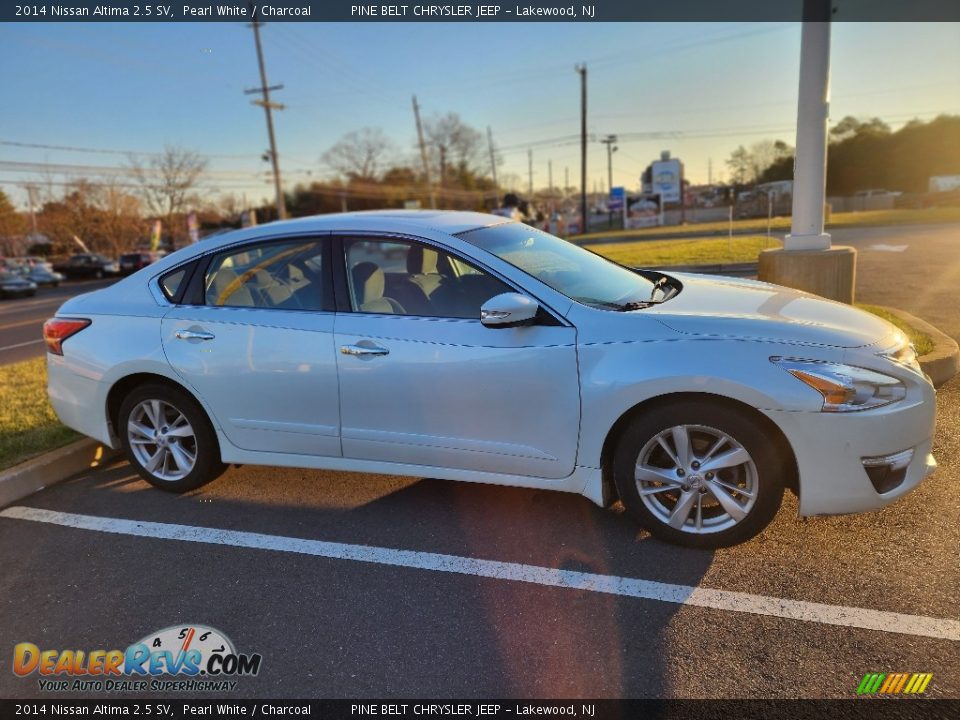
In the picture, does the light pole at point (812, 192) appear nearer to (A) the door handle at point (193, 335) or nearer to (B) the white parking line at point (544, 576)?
(B) the white parking line at point (544, 576)

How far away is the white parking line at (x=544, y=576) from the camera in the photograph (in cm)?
262

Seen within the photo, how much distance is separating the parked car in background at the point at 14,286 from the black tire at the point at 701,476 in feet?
97.9

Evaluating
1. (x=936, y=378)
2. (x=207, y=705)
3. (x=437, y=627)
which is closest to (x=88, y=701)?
(x=207, y=705)

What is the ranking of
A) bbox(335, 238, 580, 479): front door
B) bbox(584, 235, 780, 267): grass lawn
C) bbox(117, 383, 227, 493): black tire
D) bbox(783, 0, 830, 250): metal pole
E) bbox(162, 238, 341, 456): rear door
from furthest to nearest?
bbox(584, 235, 780, 267): grass lawn → bbox(783, 0, 830, 250): metal pole → bbox(117, 383, 227, 493): black tire → bbox(162, 238, 341, 456): rear door → bbox(335, 238, 580, 479): front door

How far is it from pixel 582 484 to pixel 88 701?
2220 millimetres

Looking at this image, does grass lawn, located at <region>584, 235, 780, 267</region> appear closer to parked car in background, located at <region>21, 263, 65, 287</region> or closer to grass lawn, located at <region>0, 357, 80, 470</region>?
grass lawn, located at <region>0, 357, 80, 470</region>

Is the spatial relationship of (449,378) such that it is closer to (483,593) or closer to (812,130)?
(483,593)

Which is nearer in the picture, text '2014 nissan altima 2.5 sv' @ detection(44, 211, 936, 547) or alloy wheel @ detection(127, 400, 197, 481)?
text '2014 nissan altima 2.5 sv' @ detection(44, 211, 936, 547)

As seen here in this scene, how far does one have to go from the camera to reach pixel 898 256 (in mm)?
14195

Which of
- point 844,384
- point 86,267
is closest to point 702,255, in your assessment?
point 844,384

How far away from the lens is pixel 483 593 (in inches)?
117

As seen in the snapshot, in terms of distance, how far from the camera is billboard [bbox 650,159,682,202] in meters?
55.2

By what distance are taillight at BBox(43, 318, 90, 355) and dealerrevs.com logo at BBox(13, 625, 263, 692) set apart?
2181mm

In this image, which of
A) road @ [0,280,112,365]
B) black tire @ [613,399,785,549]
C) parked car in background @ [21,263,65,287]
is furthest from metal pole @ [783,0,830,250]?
parked car in background @ [21,263,65,287]
